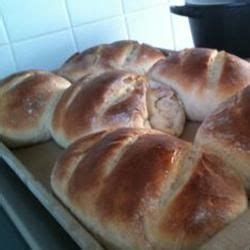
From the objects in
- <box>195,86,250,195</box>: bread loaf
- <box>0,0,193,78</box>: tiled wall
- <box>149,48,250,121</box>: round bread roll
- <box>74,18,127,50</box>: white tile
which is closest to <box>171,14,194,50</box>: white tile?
<box>0,0,193,78</box>: tiled wall

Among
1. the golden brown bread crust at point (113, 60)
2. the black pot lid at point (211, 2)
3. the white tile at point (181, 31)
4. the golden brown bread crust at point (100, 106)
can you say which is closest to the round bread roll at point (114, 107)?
the golden brown bread crust at point (100, 106)

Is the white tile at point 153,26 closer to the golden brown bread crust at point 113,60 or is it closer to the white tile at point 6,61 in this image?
the golden brown bread crust at point 113,60

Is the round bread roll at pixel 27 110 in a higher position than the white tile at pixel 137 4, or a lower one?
lower

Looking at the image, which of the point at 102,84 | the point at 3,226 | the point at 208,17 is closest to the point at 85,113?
the point at 102,84

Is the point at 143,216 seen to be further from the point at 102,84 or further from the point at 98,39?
the point at 98,39

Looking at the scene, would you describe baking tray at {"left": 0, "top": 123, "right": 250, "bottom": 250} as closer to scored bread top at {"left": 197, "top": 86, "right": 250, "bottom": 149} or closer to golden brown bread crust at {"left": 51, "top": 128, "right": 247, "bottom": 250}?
golden brown bread crust at {"left": 51, "top": 128, "right": 247, "bottom": 250}

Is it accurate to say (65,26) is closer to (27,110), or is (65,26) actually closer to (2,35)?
(2,35)
